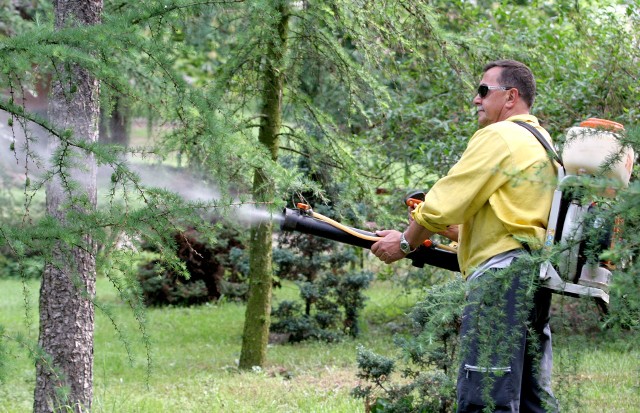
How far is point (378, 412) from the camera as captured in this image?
5.38 meters

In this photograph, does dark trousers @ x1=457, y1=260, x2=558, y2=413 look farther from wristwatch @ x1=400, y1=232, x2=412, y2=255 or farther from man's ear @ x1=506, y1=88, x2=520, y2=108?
man's ear @ x1=506, y1=88, x2=520, y2=108

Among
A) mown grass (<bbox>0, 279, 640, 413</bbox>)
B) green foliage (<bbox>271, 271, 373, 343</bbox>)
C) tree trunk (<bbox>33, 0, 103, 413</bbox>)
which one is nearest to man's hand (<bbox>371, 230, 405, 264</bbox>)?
mown grass (<bbox>0, 279, 640, 413</bbox>)

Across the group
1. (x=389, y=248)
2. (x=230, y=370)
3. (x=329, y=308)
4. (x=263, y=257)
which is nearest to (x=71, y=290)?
(x=389, y=248)

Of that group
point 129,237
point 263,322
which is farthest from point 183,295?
point 129,237

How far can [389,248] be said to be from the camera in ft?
13.8

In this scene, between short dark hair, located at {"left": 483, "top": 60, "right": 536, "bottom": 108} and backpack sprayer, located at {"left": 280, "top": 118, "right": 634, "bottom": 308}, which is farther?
short dark hair, located at {"left": 483, "top": 60, "right": 536, "bottom": 108}

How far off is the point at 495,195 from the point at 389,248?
685mm

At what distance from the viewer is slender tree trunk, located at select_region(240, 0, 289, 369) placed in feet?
28.4

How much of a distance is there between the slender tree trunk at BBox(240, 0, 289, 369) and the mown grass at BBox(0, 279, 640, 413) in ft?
1.08

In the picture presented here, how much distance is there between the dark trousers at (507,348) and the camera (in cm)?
290

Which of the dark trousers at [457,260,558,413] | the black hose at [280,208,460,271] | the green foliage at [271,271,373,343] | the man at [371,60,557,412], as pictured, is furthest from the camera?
the green foliage at [271,271,373,343]

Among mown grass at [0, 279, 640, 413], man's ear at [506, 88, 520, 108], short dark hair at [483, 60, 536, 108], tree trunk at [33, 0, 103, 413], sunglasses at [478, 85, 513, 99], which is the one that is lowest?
mown grass at [0, 279, 640, 413]

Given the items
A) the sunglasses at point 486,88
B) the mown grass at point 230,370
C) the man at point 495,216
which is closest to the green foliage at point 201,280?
the mown grass at point 230,370

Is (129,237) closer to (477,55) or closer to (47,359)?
(47,359)
